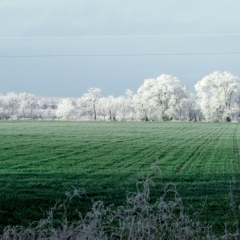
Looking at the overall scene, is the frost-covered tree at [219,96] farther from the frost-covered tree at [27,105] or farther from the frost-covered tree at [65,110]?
the frost-covered tree at [27,105]

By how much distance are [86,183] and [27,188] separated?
2031 mm

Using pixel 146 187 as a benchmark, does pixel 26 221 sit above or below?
below

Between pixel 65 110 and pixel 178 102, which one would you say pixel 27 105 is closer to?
pixel 65 110

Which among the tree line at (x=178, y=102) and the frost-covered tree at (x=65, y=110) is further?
the frost-covered tree at (x=65, y=110)

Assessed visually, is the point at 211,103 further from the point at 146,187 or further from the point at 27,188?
the point at 146,187

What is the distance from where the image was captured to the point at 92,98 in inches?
4624

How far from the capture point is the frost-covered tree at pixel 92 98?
117 m

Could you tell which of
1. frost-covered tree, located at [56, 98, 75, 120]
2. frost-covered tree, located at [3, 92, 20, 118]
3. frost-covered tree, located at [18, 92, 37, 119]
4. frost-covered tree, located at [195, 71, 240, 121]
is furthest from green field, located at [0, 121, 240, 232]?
frost-covered tree, located at [3, 92, 20, 118]

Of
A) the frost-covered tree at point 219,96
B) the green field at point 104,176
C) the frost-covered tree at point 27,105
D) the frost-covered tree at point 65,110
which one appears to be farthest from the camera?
the frost-covered tree at point 27,105

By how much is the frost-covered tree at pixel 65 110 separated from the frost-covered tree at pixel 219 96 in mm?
32717

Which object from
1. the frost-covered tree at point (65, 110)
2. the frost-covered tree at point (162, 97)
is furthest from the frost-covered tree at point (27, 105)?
the frost-covered tree at point (162, 97)

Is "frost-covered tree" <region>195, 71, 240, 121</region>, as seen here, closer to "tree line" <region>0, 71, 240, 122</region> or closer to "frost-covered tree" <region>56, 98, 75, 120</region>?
"tree line" <region>0, 71, 240, 122</region>

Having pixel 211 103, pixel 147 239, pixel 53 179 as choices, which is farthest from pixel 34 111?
pixel 147 239

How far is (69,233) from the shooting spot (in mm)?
3334
